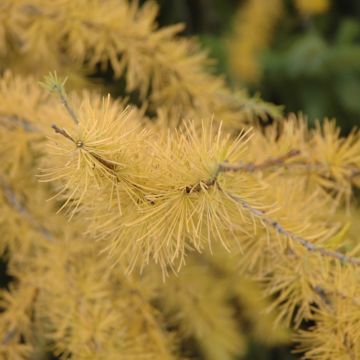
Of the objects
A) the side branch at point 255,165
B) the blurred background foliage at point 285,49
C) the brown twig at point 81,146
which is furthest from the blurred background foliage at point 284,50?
the brown twig at point 81,146

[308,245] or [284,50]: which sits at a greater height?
[284,50]

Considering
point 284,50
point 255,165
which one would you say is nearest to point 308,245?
point 255,165

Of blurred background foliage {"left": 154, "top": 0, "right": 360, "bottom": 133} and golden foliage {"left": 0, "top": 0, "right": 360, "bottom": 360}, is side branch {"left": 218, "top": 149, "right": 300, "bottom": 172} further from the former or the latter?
blurred background foliage {"left": 154, "top": 0, "right": 360, "bottom": 133}

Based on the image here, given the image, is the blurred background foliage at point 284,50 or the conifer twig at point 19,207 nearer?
the conifer twig at point 19,207

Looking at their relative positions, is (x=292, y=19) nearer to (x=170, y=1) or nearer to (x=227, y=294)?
(x=170, y=1)

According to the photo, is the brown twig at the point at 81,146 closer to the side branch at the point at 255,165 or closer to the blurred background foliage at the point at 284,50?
the side branch at the point at 255,165

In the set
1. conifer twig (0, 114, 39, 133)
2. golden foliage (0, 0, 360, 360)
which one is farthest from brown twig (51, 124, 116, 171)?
conifer twig (0, 114, 39, 133)

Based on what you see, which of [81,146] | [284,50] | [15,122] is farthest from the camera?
[284,50]

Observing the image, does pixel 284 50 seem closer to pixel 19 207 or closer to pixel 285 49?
pixel 285 49
